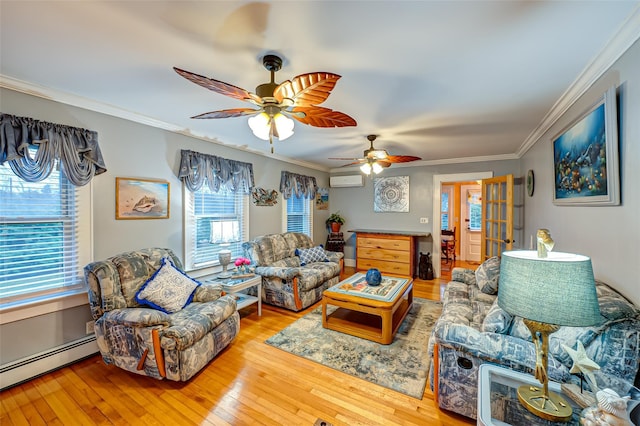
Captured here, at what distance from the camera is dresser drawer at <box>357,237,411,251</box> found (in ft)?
17.3

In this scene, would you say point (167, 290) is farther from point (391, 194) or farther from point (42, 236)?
point (391, 194)

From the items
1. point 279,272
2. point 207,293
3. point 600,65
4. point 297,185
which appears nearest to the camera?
point 600,65

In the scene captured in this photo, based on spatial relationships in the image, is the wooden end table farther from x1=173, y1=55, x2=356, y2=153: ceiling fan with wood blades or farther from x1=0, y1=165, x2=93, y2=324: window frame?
x1=173, y1=55, x2=356, y2=153: ceiling fan with wood blades

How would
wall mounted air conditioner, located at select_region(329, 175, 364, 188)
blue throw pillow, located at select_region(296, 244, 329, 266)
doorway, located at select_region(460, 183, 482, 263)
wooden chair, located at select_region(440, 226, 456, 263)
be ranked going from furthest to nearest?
doorway, located at select_region(460, 183, 482, 263)
wooden chair, located at select_region(440, 226, 456, 263)
wall mounted air conditioner, located at select_region(329, 175, 364, 188)
blue throw pillow, located at select_region(296, 244, 329, 266)

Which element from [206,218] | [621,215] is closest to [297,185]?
→ [206,218]

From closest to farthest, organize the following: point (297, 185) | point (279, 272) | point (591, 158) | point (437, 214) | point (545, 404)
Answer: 1. point (545, 404)
2. point (591, 158)
3. point (279, 272)
4. point (297, 185)
5. point (437, 214)

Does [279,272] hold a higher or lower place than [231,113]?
lower

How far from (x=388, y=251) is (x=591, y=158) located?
380cm

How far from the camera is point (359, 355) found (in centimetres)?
253

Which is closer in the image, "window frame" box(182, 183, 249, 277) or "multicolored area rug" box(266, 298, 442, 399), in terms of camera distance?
"multicolored area rug" box(266, 298, 442, 399)

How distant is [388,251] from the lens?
5438 millimetres

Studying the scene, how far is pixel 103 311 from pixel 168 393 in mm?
911

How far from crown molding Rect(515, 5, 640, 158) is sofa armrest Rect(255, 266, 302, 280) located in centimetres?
336

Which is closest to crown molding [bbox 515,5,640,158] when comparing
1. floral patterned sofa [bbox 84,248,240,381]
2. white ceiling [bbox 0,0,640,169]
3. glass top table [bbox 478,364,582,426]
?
white ceiling [bbox 0,0,640,169]
